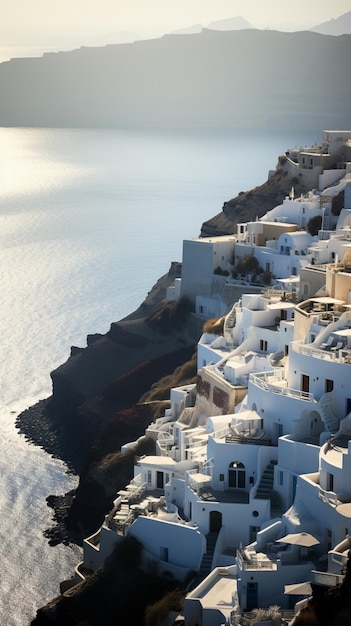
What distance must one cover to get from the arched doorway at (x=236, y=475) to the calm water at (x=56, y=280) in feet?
28.6

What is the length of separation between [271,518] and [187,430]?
24.7ft

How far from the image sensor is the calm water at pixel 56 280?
168ft

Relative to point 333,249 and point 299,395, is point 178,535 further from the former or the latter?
point 333,249

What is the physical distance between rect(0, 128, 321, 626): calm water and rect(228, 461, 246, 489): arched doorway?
8.72 m

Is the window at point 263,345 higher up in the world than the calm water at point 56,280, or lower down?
higher up

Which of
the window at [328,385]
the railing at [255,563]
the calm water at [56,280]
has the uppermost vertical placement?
the window at [328,385]

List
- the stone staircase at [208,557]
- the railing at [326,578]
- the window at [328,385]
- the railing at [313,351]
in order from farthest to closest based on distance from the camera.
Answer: the railing at [313,351]
the window at [328,385]
the stone staircase at [208,557]
the railing at [326,578]

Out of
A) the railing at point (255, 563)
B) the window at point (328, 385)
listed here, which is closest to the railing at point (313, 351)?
the window at point (328, 385)

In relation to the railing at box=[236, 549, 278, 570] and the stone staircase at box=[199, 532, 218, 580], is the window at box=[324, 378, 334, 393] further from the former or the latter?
the railing at box=[236, 549, 278, 570]

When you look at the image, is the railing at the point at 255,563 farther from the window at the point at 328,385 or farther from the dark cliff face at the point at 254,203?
the dark cliff face at the point at 254,203

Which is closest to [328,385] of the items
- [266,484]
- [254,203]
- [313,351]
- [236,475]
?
[313,351]

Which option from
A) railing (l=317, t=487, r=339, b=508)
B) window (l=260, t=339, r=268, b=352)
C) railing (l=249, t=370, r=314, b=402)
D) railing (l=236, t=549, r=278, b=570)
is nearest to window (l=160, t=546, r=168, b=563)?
railing (l=249, t=370, r=314, b=402)

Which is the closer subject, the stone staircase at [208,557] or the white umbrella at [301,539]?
the white umbrella at [301,539]

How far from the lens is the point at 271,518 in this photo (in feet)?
125
